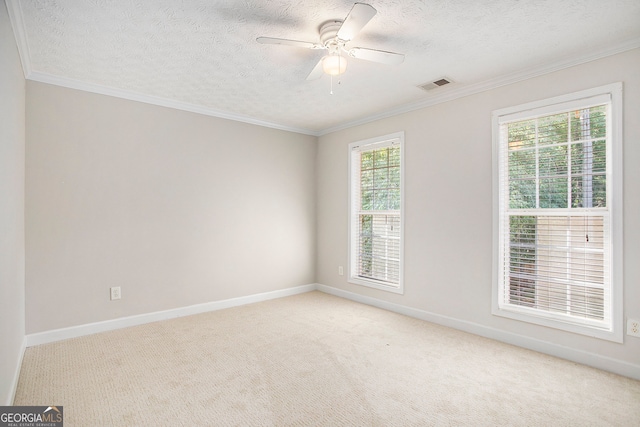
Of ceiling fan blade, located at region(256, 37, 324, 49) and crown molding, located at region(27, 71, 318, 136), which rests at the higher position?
crown molding, located at region(27, 71, 318, 136)

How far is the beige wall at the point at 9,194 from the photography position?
183cm

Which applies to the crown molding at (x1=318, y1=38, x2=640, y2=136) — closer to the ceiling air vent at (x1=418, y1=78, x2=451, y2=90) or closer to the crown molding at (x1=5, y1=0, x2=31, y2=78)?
the ceiling air vent at (x1=418, y1=78, x2=451, y2=90)

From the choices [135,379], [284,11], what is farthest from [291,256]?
[284,11]

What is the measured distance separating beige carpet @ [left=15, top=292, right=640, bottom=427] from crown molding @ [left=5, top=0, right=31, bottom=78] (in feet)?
7.80

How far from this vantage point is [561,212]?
112 inches

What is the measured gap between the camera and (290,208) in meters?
4.93

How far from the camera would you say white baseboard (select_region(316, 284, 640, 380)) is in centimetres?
251

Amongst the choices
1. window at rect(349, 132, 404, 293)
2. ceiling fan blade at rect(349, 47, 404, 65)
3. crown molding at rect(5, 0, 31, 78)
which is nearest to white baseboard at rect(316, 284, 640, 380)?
window at rect(349, 132, 404, 293)

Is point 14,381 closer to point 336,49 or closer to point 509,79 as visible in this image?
point 336,49

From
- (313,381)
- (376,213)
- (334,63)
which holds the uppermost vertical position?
(334,63)

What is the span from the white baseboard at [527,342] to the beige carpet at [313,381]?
A: 0.30ft

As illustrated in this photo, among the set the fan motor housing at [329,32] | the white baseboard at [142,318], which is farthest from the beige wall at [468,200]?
the fan motor housing at [329,32]

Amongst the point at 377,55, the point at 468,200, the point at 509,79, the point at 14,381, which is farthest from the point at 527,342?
the point at 14,381

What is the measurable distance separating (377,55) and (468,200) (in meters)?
1.80
